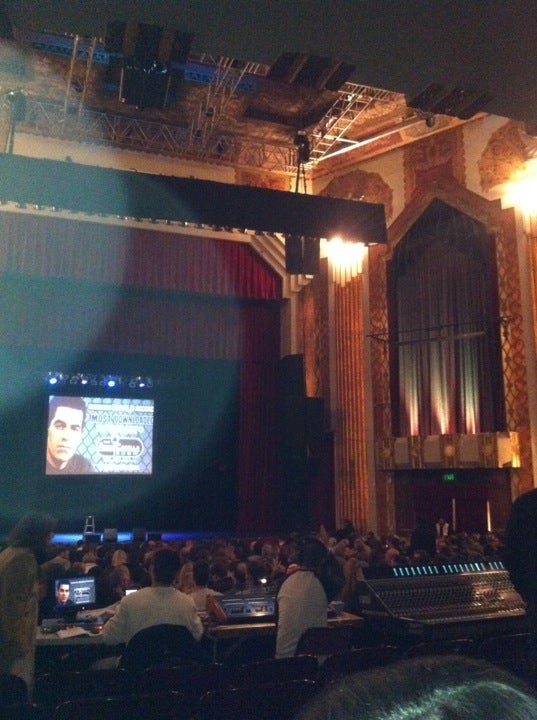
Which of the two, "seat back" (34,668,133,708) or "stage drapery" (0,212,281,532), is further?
"stage drapery" (0,212,281,532)

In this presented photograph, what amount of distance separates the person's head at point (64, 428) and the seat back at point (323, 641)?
35.3ft

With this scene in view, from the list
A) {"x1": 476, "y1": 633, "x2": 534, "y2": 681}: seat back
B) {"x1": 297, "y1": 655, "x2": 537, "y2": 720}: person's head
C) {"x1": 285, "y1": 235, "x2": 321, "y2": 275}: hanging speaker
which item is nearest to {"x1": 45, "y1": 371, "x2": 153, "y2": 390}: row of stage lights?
{"x1": 285, "y1": 235, "x2": 321, "y2": 275}: hanging speaker

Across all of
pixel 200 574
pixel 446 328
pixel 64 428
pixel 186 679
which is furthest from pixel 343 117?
pixel 186 679

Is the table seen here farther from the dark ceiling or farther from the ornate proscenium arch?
the ornate proscenium arch

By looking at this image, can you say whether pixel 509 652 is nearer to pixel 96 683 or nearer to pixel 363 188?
pixel 96 683

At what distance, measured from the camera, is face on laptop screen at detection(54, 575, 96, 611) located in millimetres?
4715

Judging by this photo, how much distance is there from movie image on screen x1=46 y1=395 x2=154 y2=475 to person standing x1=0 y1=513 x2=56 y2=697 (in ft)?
34.6

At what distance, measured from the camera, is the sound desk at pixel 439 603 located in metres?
4.34

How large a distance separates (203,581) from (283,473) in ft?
32.3

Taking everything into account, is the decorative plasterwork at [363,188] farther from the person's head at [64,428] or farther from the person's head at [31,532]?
the person's head at [31,532]

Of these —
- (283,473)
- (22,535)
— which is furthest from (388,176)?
(22,535)

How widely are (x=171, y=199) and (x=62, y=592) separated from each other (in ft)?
16.6

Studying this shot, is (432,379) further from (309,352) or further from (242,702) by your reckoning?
(242,702)

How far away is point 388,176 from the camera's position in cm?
1460
